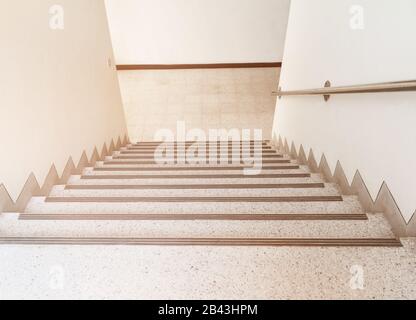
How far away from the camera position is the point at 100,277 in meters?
1.38

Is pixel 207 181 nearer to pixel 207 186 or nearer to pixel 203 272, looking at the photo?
pixel 207 186

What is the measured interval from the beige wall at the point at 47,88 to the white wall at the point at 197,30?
2.16m

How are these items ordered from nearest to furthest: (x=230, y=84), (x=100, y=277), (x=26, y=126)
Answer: (x=100, y=277) → (x=26, y=126) → (x=230, y=84)

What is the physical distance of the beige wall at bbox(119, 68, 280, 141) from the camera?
6.43 metres

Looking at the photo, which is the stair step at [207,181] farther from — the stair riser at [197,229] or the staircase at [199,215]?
the stair riser at [197,229]

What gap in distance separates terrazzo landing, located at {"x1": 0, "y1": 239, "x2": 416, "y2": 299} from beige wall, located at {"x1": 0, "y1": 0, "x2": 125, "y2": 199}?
788 millimetres

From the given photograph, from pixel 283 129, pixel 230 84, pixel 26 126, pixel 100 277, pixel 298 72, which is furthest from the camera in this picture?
pixel 230 84

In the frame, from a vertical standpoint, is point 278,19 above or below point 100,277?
above

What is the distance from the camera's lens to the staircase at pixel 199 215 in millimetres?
1565

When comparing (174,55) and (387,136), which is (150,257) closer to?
(387,136)

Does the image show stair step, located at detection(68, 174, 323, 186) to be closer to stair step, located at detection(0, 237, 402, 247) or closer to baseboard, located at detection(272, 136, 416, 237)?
baseboard, located at detection(272, 136, 416, 237)

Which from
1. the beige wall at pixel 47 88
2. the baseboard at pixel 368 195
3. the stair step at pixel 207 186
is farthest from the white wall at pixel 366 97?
the beige wall at pixel 47 88

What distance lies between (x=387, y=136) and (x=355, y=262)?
729 mm
